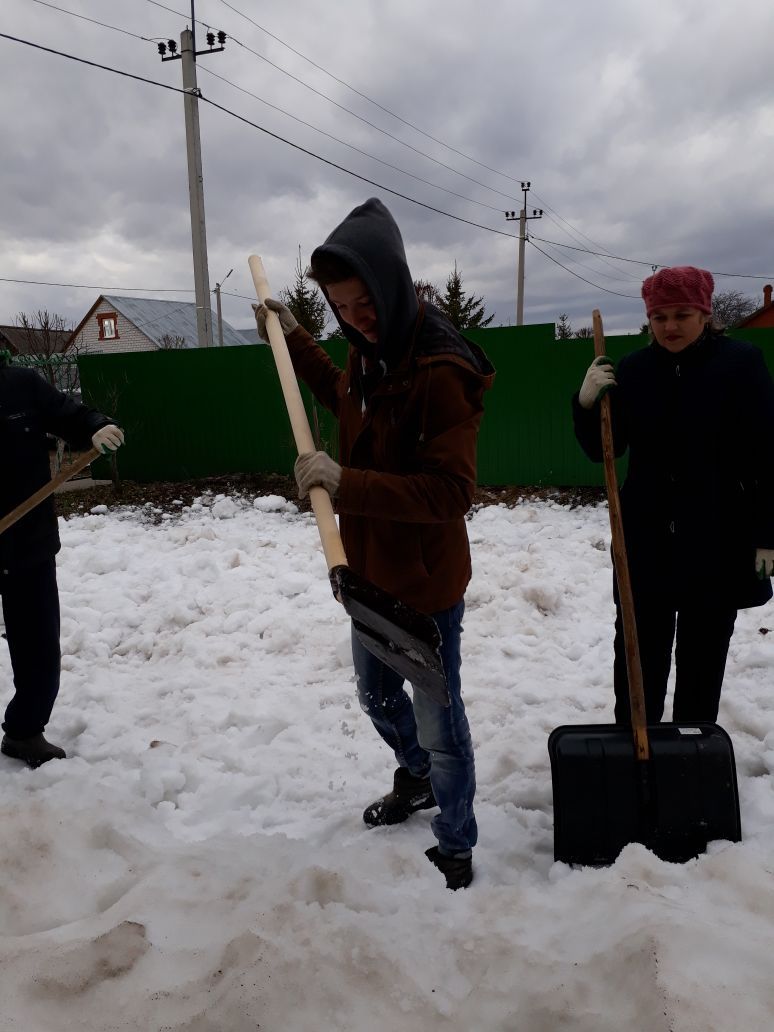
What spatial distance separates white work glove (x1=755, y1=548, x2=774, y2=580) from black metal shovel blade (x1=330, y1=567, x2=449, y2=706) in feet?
4.28

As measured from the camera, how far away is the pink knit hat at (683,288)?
215cm

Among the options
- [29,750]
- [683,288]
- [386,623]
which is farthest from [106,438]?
[683,288]

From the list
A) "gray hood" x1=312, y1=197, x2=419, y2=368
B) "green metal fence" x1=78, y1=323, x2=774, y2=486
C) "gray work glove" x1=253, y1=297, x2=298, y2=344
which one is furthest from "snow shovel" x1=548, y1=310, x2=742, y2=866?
"green metal fence" x1=78, y1=323, x2=774, y2=486

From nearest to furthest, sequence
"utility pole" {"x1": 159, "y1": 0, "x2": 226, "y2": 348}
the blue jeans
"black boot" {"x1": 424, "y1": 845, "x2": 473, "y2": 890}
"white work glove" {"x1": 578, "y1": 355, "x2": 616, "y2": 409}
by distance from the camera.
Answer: the blue jeans → "black boot" {"x1": 424, "y1": 845, "x2": 473, "y2": 890} → "white work glove" {"x1": 578, "y1": 355, "x2": 616, "y2": 409} → "utility pole" {"x1": 159, "y1": 0, "x2": 226, "y2": 348}

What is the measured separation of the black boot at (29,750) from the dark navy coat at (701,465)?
2637mm

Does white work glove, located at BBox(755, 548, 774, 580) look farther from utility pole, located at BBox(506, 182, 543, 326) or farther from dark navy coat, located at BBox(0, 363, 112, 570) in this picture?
utility pole, located at BBox(506, 182, 543, 326)

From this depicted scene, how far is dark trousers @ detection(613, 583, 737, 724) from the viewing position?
7.81 feet

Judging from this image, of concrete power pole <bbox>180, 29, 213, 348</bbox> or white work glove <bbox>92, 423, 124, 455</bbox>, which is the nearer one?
white work glove <bbox>92, 423, 124, 455</bbox>

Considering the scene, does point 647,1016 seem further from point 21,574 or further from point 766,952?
point 21,574

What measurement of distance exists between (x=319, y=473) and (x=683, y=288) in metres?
1.43

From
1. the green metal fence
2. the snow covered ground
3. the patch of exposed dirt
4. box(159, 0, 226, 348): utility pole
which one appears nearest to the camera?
the snow covered ground

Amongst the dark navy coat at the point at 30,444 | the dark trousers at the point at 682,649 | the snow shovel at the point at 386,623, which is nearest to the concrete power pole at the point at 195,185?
the dark navy coat at the point at 30,444

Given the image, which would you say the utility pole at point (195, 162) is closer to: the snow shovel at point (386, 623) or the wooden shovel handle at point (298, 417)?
the wooden shovel handle at point (298, 417)

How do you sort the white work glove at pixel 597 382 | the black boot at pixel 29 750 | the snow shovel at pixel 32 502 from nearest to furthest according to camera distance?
A: the white work glove at pixel 597 382 → the snow shovel at pixel 32 502 → the black boot at pixel 29 750
